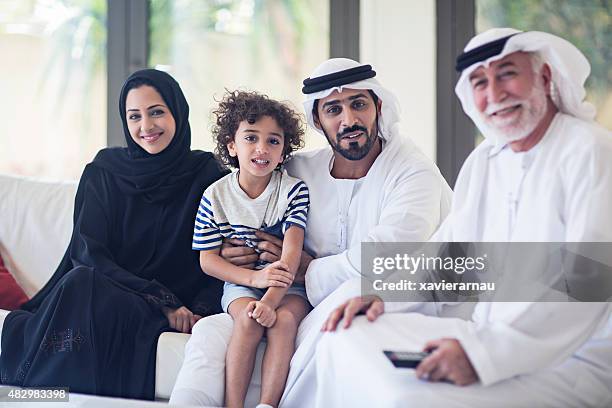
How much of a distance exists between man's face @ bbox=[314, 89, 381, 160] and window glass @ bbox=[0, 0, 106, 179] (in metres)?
2.62

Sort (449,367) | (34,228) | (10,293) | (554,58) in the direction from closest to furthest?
(449,367) < (554,58) < (10,293) < (34,228)

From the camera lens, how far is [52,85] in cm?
Answer: 486

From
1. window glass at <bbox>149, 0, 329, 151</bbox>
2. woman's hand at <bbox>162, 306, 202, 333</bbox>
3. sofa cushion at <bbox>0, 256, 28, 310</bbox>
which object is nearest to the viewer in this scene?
woman's hand at <bbox>162, 306, 202, 333</bbox>

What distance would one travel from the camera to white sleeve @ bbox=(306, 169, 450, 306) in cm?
243

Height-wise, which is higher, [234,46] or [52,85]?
[234,46]

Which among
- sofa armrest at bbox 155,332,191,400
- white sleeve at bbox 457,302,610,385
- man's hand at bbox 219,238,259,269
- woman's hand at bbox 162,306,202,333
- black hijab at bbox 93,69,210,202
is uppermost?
black hijab at bbox 93,69,210,202

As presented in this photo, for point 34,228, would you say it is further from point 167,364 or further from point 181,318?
point 167,364

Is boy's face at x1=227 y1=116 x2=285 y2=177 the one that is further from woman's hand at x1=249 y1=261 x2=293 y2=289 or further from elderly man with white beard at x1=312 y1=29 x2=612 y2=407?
elderly man with white beard at x1=312 y1=29 x2=612 y2=407

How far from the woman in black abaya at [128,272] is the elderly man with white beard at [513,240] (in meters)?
0.85

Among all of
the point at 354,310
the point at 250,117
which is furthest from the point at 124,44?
the point at 354,310

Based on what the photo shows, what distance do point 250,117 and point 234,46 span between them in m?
2.36

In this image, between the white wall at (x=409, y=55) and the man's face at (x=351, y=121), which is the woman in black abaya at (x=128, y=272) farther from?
the white wall at (x=409, y=55)

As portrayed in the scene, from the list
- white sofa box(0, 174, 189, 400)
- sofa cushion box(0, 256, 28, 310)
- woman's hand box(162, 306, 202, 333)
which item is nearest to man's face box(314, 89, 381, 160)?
woman's hand box(162, 306, 202, 333)

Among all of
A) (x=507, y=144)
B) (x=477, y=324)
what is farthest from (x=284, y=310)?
(x=507, y=144)
